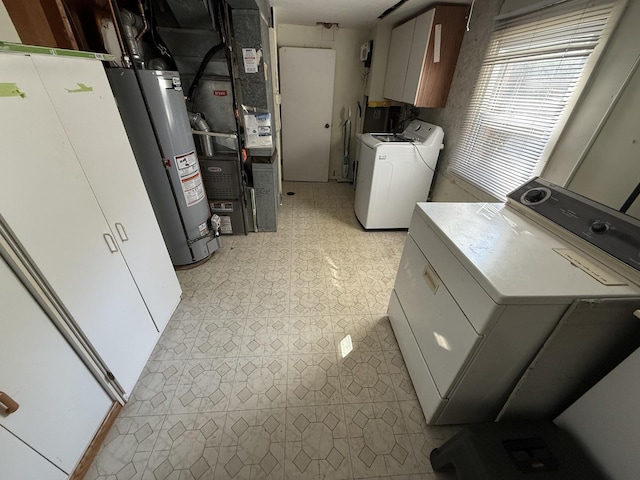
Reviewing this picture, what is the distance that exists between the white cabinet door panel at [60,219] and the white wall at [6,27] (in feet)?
2.28

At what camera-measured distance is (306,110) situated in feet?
12.7

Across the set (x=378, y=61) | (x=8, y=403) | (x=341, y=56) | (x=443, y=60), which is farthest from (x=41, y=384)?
(x=341, y=56)

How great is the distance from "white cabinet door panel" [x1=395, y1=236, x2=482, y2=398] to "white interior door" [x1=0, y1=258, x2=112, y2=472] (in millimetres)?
1546

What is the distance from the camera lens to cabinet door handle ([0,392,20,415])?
30.0 inches

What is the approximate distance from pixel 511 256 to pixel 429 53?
7.46 feet

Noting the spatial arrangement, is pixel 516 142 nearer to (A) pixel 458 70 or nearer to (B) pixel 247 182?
(A) pixel 458 70

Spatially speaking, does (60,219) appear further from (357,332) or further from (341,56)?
(341,56)

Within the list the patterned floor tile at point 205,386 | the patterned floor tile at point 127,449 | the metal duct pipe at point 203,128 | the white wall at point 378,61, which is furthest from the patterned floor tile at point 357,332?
the white wall at point 378,61

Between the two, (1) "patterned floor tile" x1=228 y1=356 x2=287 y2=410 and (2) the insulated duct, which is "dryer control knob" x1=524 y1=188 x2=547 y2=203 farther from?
(2) the insulated duct

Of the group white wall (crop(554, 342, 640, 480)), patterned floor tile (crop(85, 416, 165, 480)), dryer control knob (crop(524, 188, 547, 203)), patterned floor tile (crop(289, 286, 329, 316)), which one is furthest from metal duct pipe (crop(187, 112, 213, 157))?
white wall (crop(554, 342, 640, 480))

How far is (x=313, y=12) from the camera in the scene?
275cm

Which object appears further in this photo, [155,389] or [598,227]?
[155,389]

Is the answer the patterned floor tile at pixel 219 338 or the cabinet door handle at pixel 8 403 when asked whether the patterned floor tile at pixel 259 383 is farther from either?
the cabinet door handle at pixel 8 403

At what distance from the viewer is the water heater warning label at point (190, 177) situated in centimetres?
194
